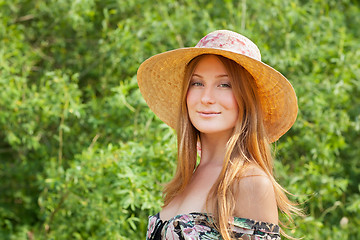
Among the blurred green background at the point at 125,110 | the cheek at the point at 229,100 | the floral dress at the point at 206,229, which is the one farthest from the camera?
the blurred green background at the point at 125,110

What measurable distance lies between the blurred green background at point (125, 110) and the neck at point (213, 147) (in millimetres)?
1131

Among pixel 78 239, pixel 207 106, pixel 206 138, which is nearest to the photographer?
pixel 207 106

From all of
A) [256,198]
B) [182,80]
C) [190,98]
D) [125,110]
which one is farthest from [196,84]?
[125,110]

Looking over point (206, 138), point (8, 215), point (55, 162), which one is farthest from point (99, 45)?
point (206, 138)

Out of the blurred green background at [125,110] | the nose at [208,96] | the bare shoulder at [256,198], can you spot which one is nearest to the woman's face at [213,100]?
the nose at [208,96]

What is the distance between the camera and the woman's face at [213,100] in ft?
6.48

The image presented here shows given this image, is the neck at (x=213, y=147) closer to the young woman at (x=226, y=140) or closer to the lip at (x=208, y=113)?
the young woman at (x=226, y=140)

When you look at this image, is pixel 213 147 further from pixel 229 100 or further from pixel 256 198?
pixel 256 198

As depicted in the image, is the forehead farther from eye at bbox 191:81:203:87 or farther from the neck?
the neck

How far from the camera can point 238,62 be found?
1.99 meters

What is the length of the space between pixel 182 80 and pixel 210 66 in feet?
1.06

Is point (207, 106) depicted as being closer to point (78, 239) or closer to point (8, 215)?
point (78, 239)

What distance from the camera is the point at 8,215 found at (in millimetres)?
4555

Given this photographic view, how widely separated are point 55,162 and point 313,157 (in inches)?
69.6
